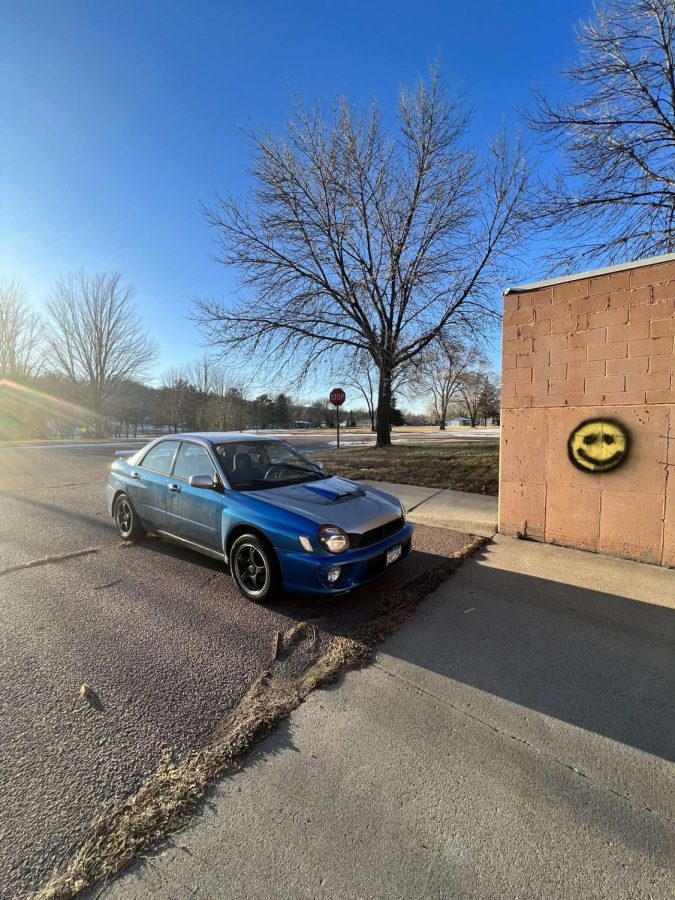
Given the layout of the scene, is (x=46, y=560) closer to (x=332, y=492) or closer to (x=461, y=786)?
(x=332, y=492)

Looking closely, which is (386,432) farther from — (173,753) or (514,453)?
(173,753)

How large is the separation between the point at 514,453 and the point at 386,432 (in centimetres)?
1287

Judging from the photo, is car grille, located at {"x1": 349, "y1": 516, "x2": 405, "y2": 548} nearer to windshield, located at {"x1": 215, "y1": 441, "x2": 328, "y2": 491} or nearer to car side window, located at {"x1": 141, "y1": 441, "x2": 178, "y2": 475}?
windshield, located at {"x1": 215, "y1": 441, "x2": 328, "y2": 491}

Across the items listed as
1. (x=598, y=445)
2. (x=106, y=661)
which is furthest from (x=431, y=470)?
(x=106, y=661)

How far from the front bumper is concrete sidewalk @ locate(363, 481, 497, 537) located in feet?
8.89

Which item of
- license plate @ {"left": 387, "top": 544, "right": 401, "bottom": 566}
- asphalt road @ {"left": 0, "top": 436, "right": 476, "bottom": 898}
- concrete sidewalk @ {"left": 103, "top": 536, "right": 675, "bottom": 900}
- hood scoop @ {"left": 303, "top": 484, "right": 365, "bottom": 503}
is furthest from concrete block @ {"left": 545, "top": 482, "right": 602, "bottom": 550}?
hood scoop @ {"left": 303, "top": 484, "right": 365, "bottom": 503}

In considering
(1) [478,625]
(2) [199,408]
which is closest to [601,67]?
(1) [478,625]

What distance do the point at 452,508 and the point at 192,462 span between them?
427 centimetres

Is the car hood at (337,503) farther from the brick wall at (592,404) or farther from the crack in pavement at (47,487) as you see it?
the crack in pavement at (47,487)

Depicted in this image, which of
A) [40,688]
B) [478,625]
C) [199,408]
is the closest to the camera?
[40,688]

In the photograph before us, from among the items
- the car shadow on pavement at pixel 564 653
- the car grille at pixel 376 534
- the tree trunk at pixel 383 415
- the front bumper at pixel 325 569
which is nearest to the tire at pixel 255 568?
the front bumper at pixel 325 569

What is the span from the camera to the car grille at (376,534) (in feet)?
11.6

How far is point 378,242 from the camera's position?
15.4 metres

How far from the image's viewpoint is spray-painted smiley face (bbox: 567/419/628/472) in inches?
184
